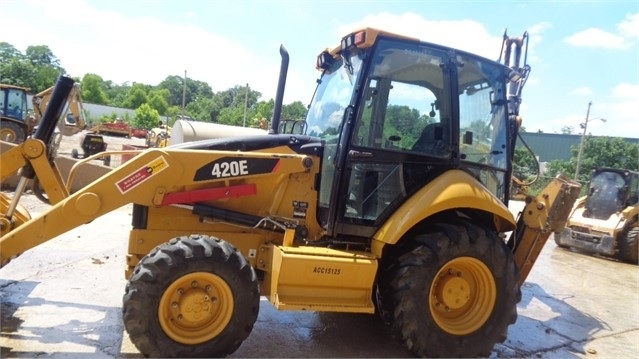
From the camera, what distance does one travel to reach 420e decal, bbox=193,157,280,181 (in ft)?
12.7

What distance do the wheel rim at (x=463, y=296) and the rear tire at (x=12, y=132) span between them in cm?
1892

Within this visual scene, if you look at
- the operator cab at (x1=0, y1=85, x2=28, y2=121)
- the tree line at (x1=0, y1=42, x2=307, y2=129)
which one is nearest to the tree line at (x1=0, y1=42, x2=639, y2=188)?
the tree line at (x1=0, y1=42, x2=307, y2=129)

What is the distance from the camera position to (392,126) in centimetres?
411

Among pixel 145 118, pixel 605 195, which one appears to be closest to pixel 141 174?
pixel 605 195

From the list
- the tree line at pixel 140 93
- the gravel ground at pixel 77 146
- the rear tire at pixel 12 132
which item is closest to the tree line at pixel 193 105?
the tree line at pixel 140 93

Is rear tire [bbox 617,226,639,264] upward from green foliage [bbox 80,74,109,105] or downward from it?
downward

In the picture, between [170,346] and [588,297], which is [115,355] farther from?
[588,297]

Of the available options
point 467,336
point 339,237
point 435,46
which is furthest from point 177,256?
point 435,46

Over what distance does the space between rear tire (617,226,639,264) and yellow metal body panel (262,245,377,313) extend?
30.6 feet

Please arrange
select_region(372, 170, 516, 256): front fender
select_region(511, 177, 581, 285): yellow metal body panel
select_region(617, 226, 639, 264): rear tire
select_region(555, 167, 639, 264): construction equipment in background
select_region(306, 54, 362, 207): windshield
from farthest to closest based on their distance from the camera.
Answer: select_region(555, 167, 639, 264): construction equipment in background → select_region(617, 226, 639, 264): rear tire → select_region(511, 177, 581, 285): yellow metal body panel → select_region(306, 54, 362, 207): windshield → select_region(372, 170, 516, 256): front fender

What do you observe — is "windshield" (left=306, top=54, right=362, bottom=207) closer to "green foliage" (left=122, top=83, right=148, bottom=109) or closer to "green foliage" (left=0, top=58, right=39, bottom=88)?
"green foliage" (left=0, top=58, right=39, bottom=88)

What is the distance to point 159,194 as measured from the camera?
3799 millimetres

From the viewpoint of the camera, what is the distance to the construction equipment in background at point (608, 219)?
10836 mm

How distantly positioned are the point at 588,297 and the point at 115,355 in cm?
638
